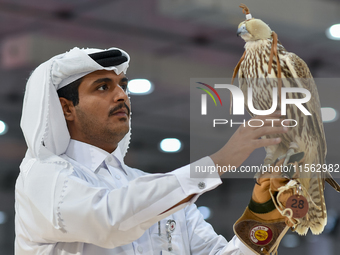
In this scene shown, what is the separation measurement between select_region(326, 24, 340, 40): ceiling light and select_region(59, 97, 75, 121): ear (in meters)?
3.21

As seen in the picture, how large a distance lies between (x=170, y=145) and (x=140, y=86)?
136 centimetres

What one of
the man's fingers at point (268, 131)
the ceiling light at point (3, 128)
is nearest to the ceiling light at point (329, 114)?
the man's fingers at point (268, 131)

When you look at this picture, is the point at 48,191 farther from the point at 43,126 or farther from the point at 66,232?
the point at 43,126

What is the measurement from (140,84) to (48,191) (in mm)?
3341

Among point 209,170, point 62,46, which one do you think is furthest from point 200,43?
point 209,170

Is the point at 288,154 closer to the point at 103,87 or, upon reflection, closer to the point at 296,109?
the point at 296,109

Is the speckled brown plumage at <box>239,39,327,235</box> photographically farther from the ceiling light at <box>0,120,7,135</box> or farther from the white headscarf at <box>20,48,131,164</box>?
the ceiling light at <box>0,120,7,135</box>

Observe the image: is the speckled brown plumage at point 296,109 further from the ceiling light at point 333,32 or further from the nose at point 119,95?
the ceiling light at point 333,32

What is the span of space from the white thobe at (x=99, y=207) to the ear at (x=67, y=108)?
111mm

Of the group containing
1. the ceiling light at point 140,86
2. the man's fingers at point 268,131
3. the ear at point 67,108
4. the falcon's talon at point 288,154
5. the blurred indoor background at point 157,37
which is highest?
the blurred indoor background at point 157,37

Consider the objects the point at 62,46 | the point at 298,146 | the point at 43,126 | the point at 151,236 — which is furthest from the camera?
the point at 62,46

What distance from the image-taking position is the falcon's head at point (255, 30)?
5.62 feet

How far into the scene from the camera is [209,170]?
63.6 inches

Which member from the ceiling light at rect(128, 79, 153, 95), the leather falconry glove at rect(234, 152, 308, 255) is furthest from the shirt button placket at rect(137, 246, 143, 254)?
the ceiling light at rect(128, 79, 153, 95)
